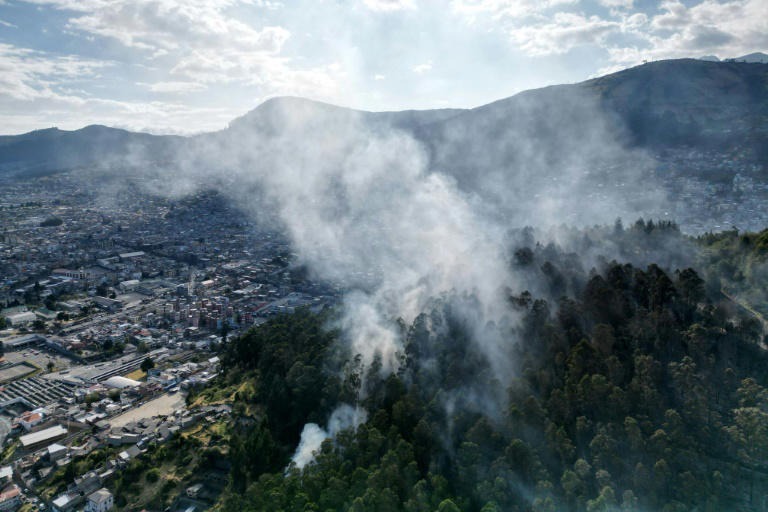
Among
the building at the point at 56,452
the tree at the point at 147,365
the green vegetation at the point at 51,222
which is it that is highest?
the green vegetation at the point at 51,222

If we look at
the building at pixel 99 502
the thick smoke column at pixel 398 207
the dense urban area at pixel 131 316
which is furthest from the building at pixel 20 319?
the building at pixel 99 502

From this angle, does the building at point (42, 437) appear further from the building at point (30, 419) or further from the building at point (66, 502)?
the building at point (66, 502)

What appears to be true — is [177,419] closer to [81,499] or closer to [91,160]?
[81,499]

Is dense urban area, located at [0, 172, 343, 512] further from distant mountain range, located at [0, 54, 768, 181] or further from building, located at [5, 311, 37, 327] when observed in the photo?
distant mountain range, located at [0, 54, 768, 181]

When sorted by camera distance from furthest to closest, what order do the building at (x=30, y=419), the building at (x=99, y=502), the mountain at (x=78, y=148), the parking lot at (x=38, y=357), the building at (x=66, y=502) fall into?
the mountain at (x=78, y=148) < the parking lot at (x=38, y=357) < the building at (x=30, y=419) < the building at (x=66, y=502) < the building at (x=99, y=502)

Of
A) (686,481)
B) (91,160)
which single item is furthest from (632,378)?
(91,160)

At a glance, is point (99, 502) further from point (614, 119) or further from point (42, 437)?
point (614, 119)
